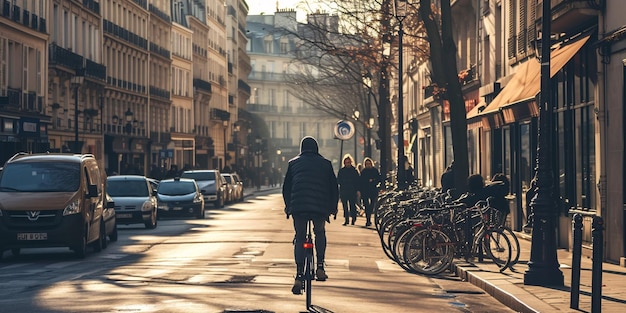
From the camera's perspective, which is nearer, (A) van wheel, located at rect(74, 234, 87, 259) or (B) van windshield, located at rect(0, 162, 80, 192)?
(A) van wheel, located at rect(74, 234, 87, 259)

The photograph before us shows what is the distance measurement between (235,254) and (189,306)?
31.9 feet

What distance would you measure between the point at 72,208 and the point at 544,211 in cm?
963

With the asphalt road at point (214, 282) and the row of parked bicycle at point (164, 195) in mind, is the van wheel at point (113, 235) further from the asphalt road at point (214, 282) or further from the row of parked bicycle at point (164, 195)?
the row of parked bicycle at point (164, 195)

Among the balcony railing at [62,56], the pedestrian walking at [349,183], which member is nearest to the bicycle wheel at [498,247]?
the pedestrian walking at [349,183]

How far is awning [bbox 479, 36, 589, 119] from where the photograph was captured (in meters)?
22.6

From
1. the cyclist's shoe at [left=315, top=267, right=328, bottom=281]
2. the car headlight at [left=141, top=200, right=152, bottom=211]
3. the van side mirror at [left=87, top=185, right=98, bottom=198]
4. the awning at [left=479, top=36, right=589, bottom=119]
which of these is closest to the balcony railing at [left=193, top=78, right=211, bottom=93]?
the car headlight at [left=141, top=200, right=152, bottom=211]

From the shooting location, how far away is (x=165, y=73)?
321 ft

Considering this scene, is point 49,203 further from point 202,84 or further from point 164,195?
point 202,84

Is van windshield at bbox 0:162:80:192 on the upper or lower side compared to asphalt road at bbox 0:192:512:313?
upper

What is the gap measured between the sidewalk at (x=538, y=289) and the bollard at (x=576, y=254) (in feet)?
0.36

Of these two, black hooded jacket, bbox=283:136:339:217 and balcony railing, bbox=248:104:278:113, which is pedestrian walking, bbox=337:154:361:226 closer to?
black hooded jacket, bbox=283:136:339:217

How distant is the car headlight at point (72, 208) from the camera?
23.0 meters

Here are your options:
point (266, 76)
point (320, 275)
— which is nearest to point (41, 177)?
point (320, 275)

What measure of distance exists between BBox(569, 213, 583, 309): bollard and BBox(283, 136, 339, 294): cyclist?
9.48 feet
